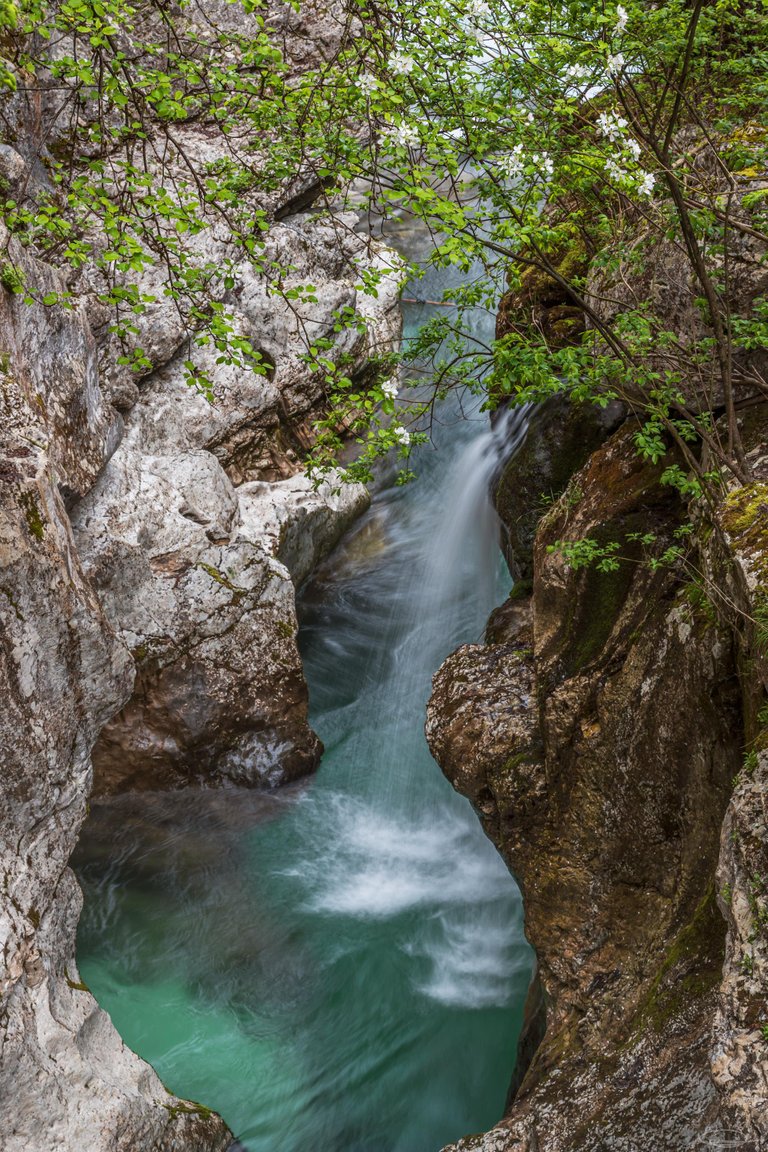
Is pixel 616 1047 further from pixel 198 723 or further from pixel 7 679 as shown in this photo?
pixel 198 723

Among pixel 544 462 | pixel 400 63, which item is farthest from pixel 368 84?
pixel 544 462

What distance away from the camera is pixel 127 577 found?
8.38 metres

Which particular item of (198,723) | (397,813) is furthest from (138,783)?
(397,813)

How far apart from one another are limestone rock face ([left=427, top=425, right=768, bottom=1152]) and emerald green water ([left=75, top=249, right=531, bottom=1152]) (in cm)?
133

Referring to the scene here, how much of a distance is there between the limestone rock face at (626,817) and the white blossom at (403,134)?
7.30 feet

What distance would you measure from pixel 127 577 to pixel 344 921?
396 centimetres

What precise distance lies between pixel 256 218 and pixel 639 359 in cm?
222

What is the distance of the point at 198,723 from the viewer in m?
8.84

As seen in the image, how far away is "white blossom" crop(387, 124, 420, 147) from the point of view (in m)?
3.46

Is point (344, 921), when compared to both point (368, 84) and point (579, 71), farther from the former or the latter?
point (579, 71)

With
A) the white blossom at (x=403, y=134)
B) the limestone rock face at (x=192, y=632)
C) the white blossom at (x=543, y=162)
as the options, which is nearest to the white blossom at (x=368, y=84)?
the white blossom at (x=403, y=134)

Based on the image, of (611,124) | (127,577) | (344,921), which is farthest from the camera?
(127,577)

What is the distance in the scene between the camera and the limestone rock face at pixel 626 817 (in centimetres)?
303

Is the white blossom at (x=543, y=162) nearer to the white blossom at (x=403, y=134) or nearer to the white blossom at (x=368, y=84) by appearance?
the white blossom at (x=403, y=134)
